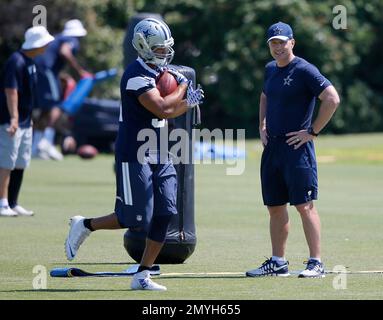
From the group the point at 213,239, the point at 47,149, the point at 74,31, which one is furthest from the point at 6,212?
the point at 47,149

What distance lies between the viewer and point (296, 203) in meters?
10.4

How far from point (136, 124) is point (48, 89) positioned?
1688cm

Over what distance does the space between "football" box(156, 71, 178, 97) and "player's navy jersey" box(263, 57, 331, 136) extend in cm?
109

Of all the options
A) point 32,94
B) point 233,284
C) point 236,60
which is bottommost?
point 233,284

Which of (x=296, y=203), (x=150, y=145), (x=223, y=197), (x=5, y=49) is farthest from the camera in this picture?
(x=5, y=49)

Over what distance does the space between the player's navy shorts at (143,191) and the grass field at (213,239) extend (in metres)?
0.62

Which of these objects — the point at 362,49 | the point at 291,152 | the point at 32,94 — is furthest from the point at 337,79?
the point at 291,152

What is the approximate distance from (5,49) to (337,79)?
12.4m

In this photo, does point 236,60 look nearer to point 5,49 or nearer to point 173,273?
point 5,49

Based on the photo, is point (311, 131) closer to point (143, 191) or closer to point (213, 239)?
point (143, 191)

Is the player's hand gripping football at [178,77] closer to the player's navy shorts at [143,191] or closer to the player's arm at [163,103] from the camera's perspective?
the player's arm at [163,103]

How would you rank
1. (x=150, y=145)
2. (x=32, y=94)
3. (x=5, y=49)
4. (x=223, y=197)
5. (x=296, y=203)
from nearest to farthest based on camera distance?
(x=150, y=145)
(x=296, y=203)
(x=32, y=94)
(x=223, y=197)
(x=5, y=49)

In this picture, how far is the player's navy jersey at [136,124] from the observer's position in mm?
9719

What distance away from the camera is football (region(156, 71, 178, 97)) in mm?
9898
